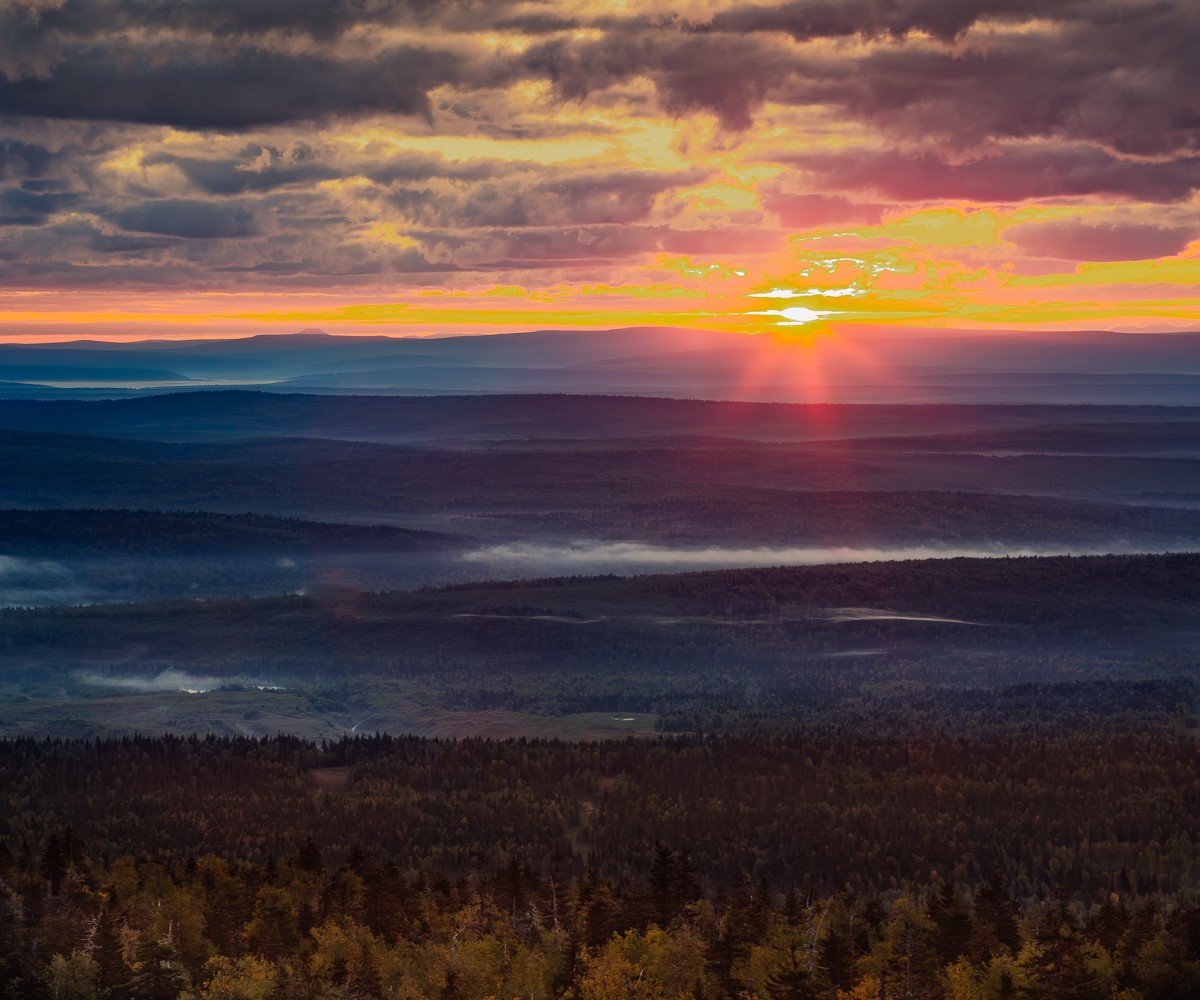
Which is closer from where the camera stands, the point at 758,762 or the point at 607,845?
the point at 607,845

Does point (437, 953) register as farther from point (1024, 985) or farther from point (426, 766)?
point (426, 766)

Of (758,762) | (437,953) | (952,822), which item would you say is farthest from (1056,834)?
(437,953)

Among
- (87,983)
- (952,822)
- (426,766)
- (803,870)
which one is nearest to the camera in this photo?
(87,983)

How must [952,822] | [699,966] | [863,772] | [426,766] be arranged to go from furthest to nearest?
[426,766] < [863,772] < [952,822] < [699,966]

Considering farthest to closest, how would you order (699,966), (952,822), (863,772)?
(863,772), (952,822), (699,966)

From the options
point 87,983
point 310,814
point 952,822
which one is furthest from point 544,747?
point 87,983

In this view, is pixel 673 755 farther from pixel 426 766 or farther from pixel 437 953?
pixel 437 953

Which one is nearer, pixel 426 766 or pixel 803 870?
pixel 803 870

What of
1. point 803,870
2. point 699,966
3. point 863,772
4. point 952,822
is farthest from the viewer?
point 863,772

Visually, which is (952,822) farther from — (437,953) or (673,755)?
(437,953)
